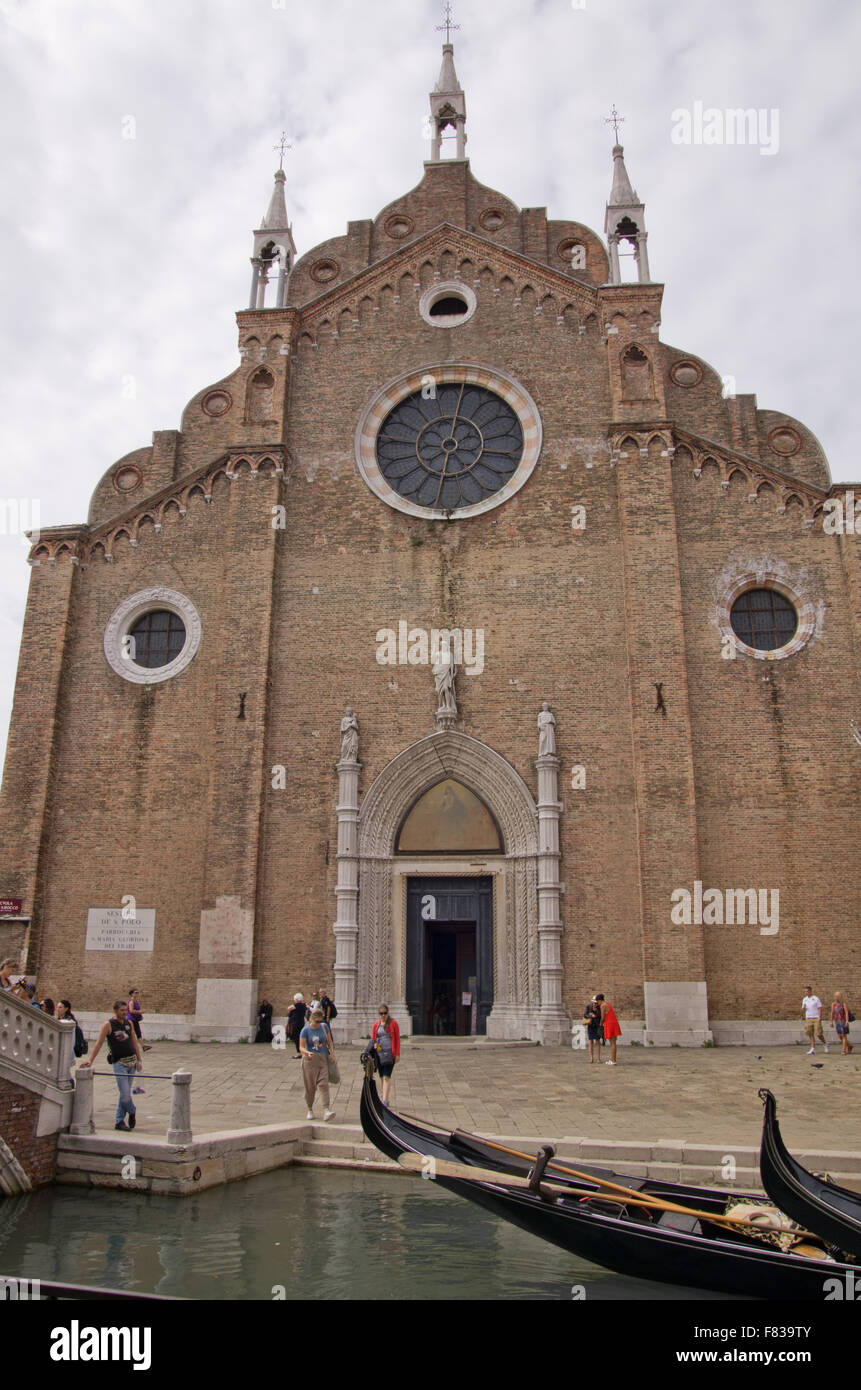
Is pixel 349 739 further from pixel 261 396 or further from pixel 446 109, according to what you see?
pixel 446 109

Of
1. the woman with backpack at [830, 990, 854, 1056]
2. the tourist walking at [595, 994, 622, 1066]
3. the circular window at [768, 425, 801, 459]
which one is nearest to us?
the tourist walking at [595, 994, 622, 1066]

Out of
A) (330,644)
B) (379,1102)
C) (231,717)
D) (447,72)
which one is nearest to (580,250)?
(447,72)

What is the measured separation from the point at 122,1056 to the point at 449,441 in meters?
15.4

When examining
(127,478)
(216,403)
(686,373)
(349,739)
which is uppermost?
(686,373)

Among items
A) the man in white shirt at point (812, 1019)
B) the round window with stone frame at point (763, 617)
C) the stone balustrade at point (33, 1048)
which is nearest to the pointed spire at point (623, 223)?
the round window with stone frame at point (763, 617)

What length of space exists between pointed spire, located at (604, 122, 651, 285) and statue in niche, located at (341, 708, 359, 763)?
11898 mm

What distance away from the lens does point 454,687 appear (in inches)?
774

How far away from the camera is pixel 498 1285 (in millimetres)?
6699

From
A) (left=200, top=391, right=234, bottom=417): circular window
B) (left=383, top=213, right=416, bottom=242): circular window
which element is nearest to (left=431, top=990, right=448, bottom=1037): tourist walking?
(left=200, top=391, right=234, bottom=417): circular window

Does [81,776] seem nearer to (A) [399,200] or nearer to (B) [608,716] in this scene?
(B) [608,716]

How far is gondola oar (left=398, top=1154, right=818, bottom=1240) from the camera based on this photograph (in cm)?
645

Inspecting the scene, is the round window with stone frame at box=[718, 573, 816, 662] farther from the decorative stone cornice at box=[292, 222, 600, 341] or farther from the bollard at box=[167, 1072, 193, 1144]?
the bollard at box=[167, 1072, 193, 1144]

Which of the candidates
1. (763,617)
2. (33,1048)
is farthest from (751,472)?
(33,1048)

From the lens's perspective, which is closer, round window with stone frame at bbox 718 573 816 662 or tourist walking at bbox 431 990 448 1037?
tourist walking at bbox 431 990 448 1037
